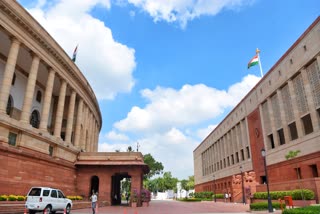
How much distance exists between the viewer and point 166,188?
129875mm

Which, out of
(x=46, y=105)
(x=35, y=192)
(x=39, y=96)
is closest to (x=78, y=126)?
(x=39, y=96)

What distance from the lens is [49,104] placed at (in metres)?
29.3

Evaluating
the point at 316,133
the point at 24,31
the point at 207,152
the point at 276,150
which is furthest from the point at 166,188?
the point at 24,31

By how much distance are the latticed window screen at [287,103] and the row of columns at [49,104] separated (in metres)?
29.3

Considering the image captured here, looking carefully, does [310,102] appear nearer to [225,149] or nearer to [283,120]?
[283,120]

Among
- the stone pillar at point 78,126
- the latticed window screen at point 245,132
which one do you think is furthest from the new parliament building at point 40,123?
the latticed window screen at point 245,132

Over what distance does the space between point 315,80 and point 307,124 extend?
605cm

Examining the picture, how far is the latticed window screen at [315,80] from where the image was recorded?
31.1 metres

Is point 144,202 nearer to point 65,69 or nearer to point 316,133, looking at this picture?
point 65,69

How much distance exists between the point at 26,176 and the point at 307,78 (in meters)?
32.5

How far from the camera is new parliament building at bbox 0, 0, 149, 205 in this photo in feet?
74.0

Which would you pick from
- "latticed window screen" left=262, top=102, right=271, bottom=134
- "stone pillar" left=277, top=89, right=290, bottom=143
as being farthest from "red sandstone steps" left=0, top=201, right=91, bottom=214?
"latticed window screen" left=262, top=102, right=271, bottom=134

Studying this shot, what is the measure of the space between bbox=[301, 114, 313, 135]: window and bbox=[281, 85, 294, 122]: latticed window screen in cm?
216

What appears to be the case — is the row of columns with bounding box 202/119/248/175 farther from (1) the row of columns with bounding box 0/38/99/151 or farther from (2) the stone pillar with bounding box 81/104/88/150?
(2) the stone pillar with bounding box 81/104/88/150
